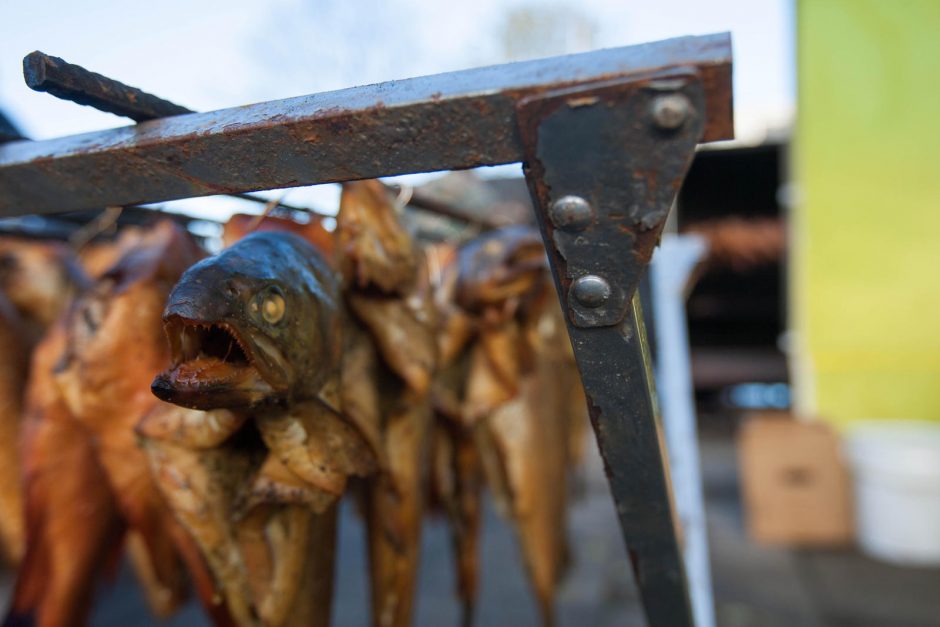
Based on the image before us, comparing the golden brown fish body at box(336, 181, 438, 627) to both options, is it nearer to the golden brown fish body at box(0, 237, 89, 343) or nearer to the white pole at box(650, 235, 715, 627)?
the golden brown fish body at box(0, 237, 89, 343)

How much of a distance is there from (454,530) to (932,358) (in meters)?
3.77

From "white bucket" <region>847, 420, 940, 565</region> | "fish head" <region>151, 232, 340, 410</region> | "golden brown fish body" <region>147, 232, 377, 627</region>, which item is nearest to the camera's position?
"fish head" <region>151, 232, 340, 410</region>

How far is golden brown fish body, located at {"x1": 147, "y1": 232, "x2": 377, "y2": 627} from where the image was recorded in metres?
1.00

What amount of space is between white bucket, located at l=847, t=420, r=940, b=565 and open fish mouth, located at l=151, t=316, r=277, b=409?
3.86 m

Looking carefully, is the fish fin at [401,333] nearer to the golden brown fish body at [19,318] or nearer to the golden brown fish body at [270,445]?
the golden brown fish body at [270,445]

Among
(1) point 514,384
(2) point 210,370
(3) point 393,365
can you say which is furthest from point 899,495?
(2) point 210,370

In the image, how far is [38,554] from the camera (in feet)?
5.28

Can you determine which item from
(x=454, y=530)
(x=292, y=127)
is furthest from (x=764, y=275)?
(x=292, y=127)

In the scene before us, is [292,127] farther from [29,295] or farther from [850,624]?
[850,624]

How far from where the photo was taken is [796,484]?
4180mm

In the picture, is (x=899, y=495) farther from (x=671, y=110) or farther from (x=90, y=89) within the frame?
(x=90, y=89)

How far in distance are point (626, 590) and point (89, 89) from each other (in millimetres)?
3279

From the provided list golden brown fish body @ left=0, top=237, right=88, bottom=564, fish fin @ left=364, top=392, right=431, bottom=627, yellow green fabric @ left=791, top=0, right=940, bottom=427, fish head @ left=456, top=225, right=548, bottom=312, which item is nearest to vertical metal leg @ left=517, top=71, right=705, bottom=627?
fish fin @ left=364, top=392, right=431, bottom=627

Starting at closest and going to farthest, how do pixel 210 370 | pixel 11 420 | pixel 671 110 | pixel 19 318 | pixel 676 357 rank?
pixel 671 110, pixel 210 370, pixel 11 420, pixel 19 318, pixel 676 357
